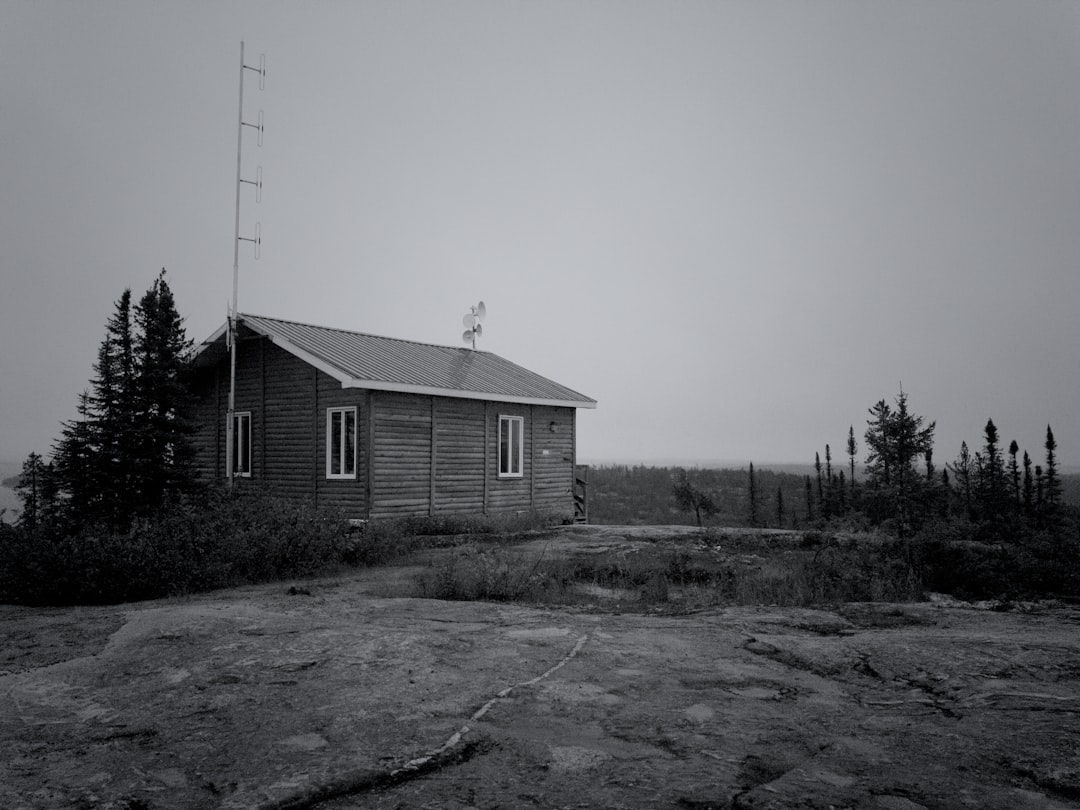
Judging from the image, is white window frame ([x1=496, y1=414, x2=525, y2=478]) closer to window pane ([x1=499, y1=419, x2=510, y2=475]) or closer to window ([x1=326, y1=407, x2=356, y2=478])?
window pane ([x1=499, y1=419, x2=510, y2=475])

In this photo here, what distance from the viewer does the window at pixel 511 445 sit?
19312 mm

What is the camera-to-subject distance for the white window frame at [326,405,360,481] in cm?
1616

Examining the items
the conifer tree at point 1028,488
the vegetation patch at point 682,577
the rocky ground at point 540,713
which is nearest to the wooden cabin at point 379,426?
the vegetation patch at point 682,577

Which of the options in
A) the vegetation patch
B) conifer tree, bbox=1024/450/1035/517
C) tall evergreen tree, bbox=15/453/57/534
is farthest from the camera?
conifer tree, bbox=1024/450/1035/517

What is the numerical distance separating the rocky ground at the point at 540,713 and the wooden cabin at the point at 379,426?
977 cm

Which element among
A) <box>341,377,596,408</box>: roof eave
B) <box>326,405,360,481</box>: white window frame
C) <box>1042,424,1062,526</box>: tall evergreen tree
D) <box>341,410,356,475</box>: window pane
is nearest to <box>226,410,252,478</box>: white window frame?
<box>326,405,360,481</box>: white window frame

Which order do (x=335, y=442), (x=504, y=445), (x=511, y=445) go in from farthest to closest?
(x=511, y=445) < (x=504, y=445) < (x=335, y=442)

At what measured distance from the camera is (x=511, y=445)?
1959 cm

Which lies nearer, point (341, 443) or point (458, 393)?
point (341, 443)

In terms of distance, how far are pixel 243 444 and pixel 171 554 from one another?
33.5 feet

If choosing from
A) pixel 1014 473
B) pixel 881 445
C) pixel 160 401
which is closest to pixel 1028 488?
pixel 1014 473

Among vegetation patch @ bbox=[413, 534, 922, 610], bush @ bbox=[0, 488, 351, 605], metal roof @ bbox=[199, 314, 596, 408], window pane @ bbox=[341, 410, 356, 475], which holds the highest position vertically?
metal roof @ bbox=[199, 314, 596, 408]

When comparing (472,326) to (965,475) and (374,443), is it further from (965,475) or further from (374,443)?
(965,475)

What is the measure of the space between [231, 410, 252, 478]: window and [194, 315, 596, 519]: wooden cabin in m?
0.03
